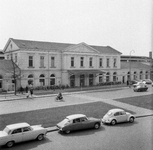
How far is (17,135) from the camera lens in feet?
39.4

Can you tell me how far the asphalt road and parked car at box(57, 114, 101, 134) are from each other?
369 millimetres

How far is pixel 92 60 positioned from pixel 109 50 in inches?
341

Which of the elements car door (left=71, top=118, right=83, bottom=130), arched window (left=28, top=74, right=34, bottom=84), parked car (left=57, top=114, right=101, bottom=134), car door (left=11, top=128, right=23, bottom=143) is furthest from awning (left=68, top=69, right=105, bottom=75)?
car door (left=11, top=128, right=23, bottom=143)

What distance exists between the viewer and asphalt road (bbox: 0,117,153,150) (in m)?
11.5

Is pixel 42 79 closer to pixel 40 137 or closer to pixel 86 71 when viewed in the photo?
pixel 86 71

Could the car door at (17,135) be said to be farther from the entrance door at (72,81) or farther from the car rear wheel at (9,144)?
the entrance door at (72,81)

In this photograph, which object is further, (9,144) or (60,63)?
(60,63)

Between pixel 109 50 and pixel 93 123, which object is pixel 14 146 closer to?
pixel 93 123

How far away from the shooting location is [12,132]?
39.3 ft

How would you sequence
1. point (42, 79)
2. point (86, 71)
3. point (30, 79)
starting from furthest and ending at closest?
point (86, 71)
point (42, 79)
point (30, 79)

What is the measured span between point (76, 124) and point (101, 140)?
2510 millimetres

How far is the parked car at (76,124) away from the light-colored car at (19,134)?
1.68 meters

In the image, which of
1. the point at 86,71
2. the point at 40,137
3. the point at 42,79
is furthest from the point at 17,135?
the point at 86,71

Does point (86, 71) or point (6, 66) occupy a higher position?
point (6, 66)
